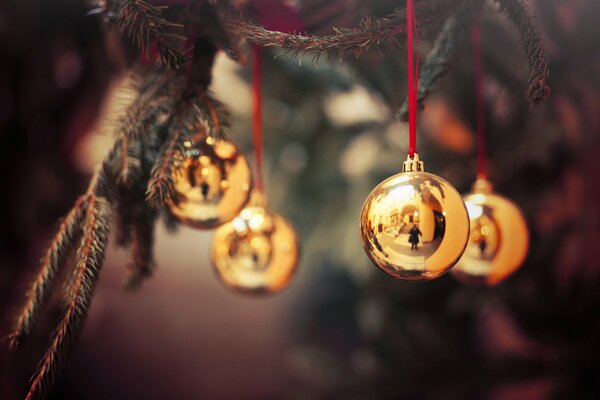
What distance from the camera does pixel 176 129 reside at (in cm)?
58

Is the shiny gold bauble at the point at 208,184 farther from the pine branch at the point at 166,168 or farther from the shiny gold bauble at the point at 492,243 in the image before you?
the shiny gold bauble at the point at 492,243

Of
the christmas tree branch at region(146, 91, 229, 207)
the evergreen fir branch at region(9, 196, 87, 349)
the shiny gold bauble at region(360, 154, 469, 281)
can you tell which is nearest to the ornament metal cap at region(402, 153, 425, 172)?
the shiny gold bauble at region(360, 154, 469, 281)

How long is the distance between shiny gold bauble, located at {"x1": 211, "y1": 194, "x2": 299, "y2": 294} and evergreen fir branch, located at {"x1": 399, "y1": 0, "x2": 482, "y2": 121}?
0.26 metres

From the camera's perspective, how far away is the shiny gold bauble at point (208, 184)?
60 cm

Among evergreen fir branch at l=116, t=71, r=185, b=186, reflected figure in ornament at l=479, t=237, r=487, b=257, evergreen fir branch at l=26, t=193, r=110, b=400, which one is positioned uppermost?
evergreen fir branch at l=116, t=71, r=185, b=186

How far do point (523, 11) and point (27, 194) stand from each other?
3.63 ft

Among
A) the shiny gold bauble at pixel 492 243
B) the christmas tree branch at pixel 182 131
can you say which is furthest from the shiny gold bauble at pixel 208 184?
the shiny gold bauble at pixel 492 243

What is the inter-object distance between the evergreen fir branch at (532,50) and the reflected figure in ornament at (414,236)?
127mm

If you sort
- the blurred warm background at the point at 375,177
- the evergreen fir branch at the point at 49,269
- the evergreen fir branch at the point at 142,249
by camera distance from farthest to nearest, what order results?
the blurred warm background at the point at 375,177 → the evergreen fir branch at the point at 142,249 → the evergreen fir branch at the point at 49,269

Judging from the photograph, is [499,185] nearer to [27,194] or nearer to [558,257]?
[558,257]

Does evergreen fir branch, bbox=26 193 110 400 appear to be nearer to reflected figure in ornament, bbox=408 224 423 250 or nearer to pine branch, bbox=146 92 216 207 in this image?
pine branch, bbox=146 92 216 207

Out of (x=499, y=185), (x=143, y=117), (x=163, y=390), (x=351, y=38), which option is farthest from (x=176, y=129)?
(x=163, y=390)

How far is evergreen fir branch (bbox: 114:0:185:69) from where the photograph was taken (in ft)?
1.73

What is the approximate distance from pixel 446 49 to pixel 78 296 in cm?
39
